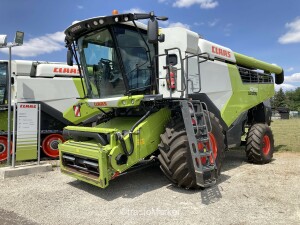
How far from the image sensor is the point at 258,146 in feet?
24.4

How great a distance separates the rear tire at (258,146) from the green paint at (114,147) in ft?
9.23

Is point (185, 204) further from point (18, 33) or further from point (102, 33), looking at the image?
point (18, 33)

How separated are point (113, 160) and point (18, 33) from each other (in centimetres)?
440

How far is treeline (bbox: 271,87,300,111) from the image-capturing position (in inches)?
3544

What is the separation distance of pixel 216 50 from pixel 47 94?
215 inches

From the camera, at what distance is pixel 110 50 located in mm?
5496

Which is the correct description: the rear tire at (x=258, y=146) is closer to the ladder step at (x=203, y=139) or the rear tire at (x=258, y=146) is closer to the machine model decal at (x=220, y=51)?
the machine model decal at (x=220, y=51)

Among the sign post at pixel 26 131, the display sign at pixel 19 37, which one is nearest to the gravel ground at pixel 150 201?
the sign post at pixel 26 131

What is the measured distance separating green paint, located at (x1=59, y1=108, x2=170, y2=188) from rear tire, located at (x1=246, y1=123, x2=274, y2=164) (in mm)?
2813

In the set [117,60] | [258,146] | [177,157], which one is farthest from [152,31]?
[258,146]

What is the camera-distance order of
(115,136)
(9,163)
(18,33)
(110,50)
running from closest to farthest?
(115,136), (110,50), (18,33), (9,163)

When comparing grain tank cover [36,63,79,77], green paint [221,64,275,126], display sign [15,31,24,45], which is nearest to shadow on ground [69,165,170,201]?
green paint [221,64,275,126]

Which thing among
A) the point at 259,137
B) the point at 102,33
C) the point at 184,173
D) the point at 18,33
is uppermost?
the point at 18,33

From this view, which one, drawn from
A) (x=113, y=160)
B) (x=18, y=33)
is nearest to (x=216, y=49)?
(x=113, y=160)
